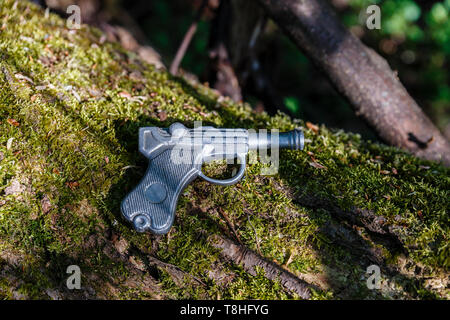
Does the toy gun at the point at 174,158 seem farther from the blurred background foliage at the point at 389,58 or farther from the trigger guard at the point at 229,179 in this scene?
the blurred background foliage at the point at 389,58

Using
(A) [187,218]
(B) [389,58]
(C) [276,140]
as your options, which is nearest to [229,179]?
(A) [187,218]

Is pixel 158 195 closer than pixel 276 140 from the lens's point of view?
Yes

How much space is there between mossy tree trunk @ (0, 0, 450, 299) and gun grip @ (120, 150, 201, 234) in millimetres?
195

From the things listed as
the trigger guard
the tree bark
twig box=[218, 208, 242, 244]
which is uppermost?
the tree bark

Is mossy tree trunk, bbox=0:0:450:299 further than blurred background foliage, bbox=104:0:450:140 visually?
No

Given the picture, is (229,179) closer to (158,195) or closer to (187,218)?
(187,218)

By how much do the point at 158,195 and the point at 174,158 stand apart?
35 centimetres

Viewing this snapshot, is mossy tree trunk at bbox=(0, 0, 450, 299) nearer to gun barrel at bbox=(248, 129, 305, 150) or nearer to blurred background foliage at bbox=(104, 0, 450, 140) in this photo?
gun barrel at bbox=(248, 129, 305, 150)

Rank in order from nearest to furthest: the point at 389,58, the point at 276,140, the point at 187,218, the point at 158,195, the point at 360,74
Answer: the point at 158,195
the point at 187,218
the point at 276,140
the point at 360,74
the point at 389,58

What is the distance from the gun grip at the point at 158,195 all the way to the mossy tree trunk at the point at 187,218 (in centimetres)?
20

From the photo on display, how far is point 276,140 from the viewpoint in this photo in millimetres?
3172

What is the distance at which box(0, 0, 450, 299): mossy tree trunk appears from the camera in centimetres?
269

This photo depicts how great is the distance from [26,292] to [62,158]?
112 centimetres

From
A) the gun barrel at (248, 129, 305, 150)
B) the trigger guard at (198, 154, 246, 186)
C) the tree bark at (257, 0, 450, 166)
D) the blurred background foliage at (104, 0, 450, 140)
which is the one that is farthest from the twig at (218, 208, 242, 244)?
the blurred background foliage at (104, 0, 450, 140)
